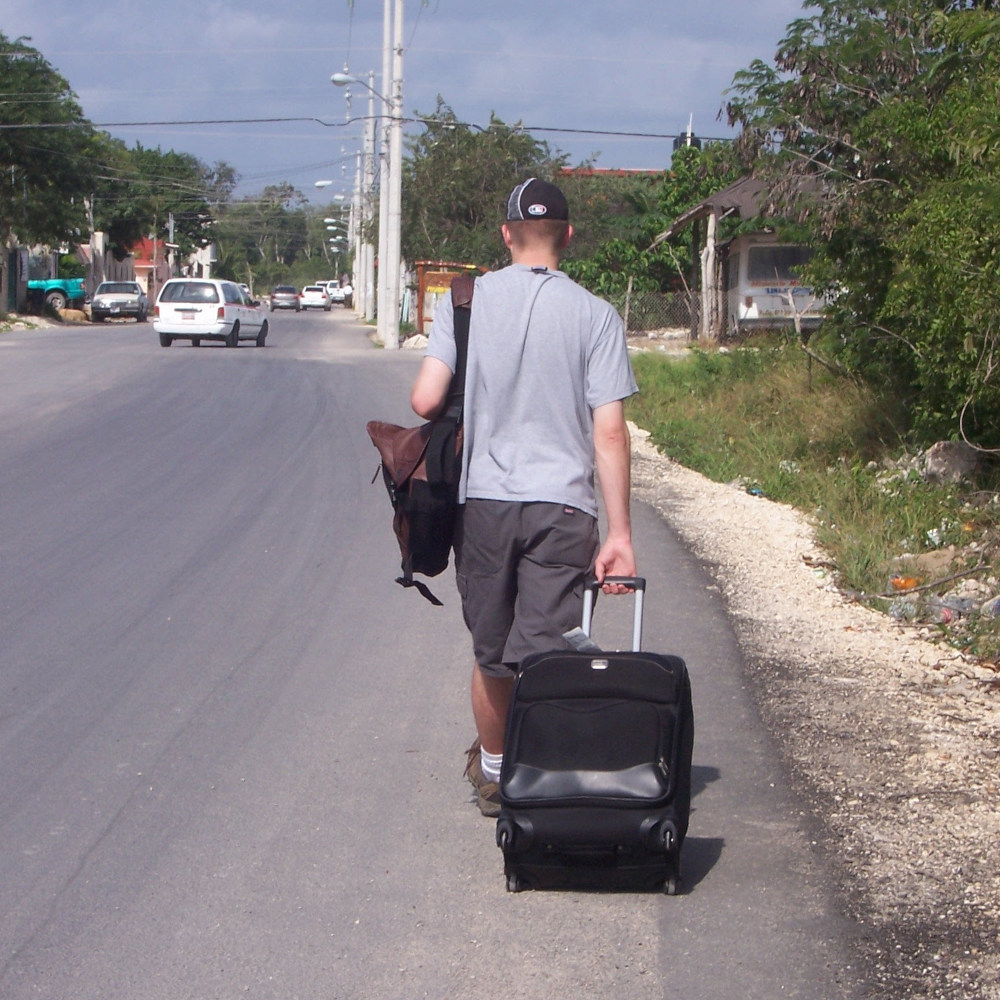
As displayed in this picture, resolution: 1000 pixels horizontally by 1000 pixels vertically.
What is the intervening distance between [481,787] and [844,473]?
7.73 meters

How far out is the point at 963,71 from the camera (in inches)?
391

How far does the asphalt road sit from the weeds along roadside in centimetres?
121

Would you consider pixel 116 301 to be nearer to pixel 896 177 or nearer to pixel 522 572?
pixel 896 177

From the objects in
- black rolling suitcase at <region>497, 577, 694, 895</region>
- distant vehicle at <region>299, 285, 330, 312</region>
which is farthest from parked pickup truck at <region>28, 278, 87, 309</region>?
black rolling suitcase at <region>497, 577, 694, 895</region>

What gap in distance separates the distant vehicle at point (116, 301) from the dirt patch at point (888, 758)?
47943mm

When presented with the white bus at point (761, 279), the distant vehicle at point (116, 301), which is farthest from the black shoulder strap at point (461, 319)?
the distant vehicle at point (116, 301)

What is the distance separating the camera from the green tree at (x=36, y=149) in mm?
48094

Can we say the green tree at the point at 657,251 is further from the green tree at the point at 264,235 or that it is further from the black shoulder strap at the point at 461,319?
the green tree at the point at 264,235

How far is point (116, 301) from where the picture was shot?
53.1 meters

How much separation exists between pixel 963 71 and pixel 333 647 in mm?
6795

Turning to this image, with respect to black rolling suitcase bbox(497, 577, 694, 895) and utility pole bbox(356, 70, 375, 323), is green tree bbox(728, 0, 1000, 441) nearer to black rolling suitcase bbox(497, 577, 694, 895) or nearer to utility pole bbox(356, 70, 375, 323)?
black rolling suitcase bbox(497, 577, 694, 895)

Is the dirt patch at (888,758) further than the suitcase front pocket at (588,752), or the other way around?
the suitcase front pocket at (588,752)

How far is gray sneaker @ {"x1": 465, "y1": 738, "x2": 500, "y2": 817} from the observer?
4305 millimetres

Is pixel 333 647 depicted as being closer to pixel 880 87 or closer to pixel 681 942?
pixel 681 942
